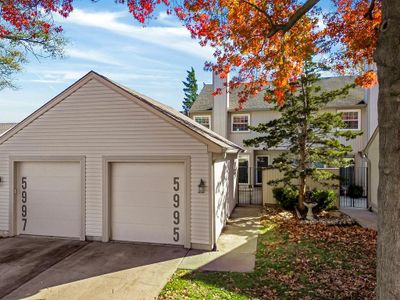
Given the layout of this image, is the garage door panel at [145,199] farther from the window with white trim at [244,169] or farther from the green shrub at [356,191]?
the green shrub at [356,191]

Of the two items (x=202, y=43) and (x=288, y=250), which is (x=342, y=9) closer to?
(x=202, y=43)

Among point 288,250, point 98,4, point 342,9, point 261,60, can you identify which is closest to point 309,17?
point 342,9

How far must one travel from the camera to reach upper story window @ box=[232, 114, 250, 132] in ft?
64.4

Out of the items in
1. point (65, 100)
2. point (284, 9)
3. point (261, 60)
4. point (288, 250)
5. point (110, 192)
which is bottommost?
point (288, 250)

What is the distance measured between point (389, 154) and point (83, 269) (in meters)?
6.24

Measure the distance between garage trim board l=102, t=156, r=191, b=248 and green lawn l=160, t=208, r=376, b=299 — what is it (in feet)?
5.66

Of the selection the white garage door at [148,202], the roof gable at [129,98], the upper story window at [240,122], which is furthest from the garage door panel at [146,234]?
the upper story window at [240,122]

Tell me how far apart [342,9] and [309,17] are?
0.89 m

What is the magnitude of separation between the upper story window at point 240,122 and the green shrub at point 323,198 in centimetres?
843

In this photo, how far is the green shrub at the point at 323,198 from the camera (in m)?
12.1

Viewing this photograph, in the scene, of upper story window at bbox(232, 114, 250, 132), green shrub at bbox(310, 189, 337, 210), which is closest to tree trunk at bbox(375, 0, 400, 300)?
green shrub at bbox(310, 189, 337, 210)

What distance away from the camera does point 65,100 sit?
27.8 ft

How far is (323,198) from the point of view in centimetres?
1207

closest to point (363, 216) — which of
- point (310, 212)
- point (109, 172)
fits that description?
point (310, 212)
